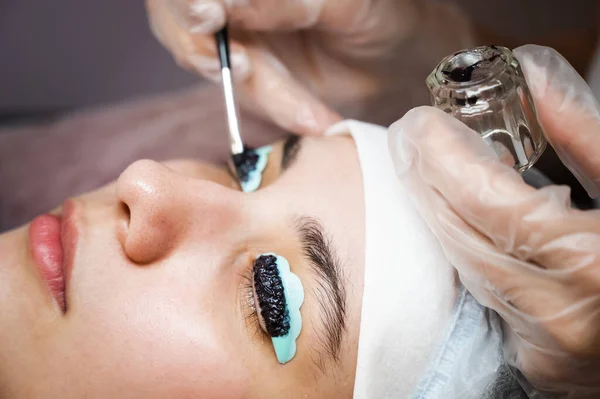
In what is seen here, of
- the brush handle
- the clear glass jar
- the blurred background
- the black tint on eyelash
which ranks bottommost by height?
the blurred background

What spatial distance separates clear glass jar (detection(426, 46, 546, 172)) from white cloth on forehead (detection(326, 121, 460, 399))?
0.15 metres

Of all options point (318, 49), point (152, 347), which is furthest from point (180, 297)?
point (318, 49)

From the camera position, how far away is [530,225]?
64 cm

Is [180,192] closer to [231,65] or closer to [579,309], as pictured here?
[231,65]

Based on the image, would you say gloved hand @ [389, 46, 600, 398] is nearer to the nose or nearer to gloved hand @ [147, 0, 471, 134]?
the nose

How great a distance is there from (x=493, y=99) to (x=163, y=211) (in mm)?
459

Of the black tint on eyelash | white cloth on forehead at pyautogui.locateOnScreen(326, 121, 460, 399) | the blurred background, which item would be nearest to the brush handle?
the black tint on eyelash

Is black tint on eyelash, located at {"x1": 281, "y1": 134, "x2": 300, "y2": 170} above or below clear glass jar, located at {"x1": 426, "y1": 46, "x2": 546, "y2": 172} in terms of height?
below

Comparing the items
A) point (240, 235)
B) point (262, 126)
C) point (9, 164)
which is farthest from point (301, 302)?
point (9, 164)

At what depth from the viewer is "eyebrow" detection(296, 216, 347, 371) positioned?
2.38 feet

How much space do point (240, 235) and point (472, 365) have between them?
37cm

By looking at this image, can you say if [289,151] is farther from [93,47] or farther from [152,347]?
[93,47]

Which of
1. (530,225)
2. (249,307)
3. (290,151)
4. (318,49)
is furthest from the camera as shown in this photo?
(318,49)

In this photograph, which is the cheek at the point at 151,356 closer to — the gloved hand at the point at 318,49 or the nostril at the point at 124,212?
the nostril at the point at 124,212
